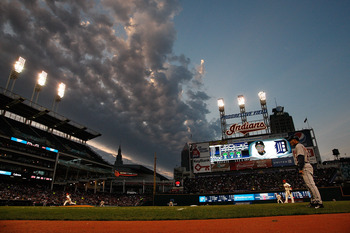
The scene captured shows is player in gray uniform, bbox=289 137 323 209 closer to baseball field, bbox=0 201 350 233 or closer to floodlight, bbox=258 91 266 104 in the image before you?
baseball field, bbox=0 201 350 233

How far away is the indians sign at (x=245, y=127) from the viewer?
1613 inches

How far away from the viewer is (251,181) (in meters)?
39.2

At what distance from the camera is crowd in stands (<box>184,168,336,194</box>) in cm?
3581

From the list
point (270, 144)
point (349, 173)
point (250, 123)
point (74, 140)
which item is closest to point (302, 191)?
point (270, 144)

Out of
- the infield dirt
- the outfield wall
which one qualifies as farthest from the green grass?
the outfield wall

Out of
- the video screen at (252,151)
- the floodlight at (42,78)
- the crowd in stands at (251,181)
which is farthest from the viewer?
the floodlight at (42,78)

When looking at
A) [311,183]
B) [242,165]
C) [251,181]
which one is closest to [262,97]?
[242,165]

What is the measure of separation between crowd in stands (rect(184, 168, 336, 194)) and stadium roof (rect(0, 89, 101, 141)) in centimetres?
3614

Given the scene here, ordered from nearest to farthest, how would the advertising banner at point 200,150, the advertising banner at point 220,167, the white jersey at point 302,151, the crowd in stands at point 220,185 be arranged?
1. the white jersey at point 302,151
2. the crowd in stands at point 220,185
3. the advertising banner at point 220,167
4. the advertising banner at point 200,150

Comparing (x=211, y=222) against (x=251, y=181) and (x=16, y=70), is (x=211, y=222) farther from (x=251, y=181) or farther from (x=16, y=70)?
(x=16, y=70)

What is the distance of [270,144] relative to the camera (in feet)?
125

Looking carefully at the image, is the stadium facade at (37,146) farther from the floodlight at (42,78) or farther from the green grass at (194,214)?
the green grass at (194,214)

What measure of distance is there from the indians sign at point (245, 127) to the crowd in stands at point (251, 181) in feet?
29.5

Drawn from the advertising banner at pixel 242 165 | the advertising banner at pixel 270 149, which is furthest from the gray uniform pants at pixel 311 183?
the advertising banner at pixel 242 165
